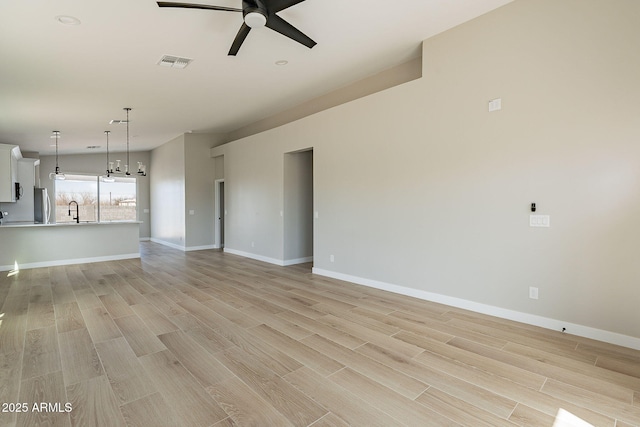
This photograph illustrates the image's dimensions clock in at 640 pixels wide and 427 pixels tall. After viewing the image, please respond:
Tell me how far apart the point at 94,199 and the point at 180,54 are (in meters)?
8.71

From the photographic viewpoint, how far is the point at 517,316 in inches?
135

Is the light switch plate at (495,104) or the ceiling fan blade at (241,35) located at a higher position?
the ceiling fan blade at (241,35)

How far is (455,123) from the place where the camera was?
153 inches

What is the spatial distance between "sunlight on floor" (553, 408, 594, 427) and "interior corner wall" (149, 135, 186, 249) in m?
8.76

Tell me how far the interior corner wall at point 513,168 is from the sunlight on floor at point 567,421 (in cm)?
154

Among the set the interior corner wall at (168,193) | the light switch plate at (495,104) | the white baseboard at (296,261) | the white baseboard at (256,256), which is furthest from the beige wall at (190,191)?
the light switch plate at (495,104)

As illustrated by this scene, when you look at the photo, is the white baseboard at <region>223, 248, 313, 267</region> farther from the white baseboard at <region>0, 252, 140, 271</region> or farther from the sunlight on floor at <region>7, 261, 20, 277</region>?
the sunlight on floor at <region>7, 261, 20, 277</region>

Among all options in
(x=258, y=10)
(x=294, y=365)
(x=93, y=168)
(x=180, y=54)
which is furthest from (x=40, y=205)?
(x=294, y=365)

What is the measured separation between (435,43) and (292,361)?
4.11 m

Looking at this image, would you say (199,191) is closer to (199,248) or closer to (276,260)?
(199,248)

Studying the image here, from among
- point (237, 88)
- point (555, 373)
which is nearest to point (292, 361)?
point (555, 373)

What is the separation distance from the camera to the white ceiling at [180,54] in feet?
10.4

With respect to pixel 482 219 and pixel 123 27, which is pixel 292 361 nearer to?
pixel 482 219

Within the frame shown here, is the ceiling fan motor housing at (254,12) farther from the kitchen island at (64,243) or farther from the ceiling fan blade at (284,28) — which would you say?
the kitchen island at (64,243)
